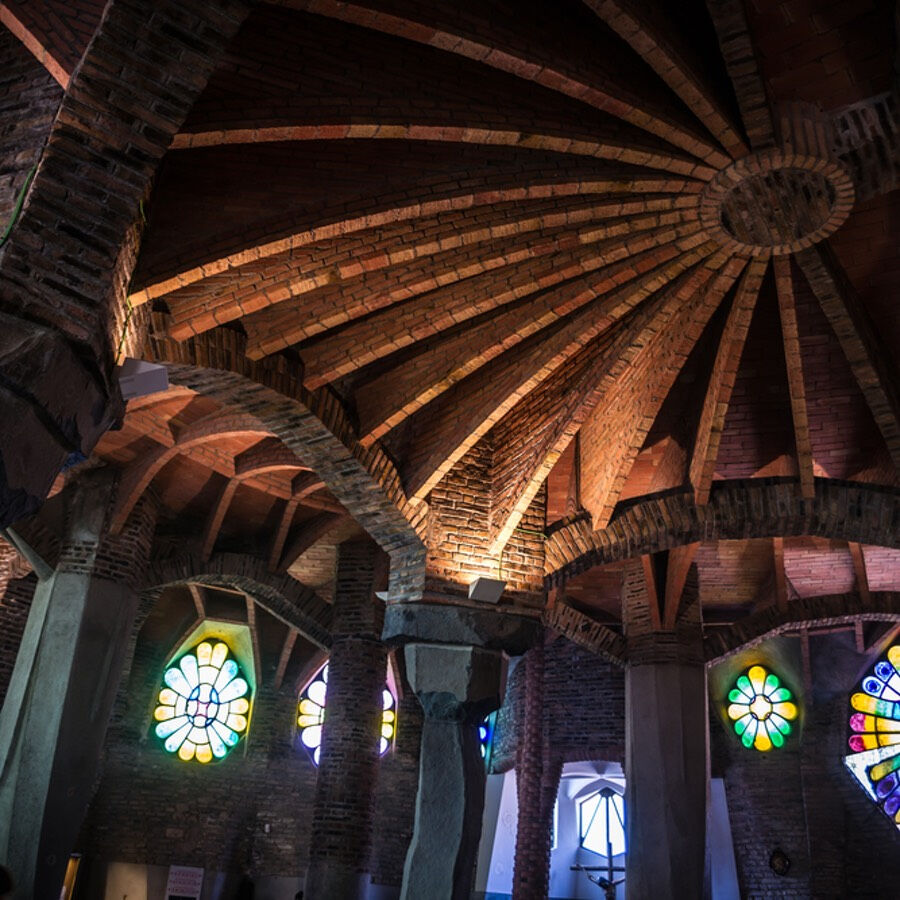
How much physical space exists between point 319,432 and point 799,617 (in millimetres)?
7835

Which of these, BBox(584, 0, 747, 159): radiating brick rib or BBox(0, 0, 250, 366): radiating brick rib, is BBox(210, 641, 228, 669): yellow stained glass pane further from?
BBox(584, 0, 747, 159): radiating brick rib

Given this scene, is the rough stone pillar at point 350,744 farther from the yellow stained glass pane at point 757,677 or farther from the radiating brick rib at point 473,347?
the yellow stained glass pane at point 757,677

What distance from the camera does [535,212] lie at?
7.00m

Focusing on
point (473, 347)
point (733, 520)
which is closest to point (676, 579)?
point (733, 520)

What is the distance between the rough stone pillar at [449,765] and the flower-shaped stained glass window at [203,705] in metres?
9.09

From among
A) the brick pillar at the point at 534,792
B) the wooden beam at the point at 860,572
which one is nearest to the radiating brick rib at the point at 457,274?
the wooden beam at the point at 860,572

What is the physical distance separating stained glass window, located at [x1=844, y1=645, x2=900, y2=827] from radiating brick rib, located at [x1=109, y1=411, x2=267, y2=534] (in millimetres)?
11145

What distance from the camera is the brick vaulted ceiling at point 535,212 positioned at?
19.6 feet

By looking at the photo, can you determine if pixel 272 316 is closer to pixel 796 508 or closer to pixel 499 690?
pixel 499 690

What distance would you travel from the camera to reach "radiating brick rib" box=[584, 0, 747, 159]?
567 centimetres

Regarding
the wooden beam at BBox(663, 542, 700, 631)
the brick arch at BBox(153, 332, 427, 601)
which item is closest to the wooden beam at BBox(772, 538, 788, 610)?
the wooden beam at BBox(663, 542, 700, 631)

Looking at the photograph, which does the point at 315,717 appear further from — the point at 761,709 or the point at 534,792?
the point at 761,709

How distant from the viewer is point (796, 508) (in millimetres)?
9141

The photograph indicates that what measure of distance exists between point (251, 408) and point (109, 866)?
1028cm
